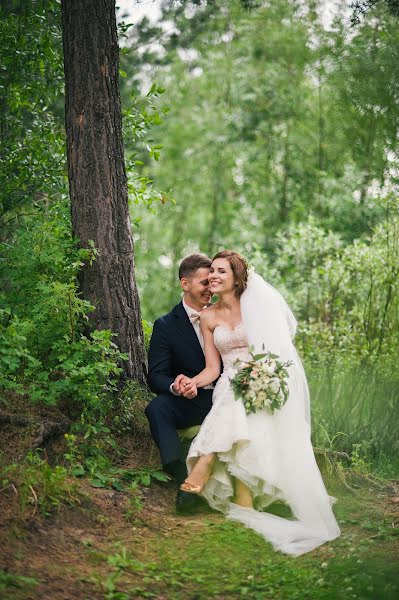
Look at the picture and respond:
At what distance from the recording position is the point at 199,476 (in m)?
4.71

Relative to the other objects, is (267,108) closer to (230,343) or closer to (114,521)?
(230,343)

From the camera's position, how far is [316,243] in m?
10.5

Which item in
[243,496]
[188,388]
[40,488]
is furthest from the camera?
[188,388]

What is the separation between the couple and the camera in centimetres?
464

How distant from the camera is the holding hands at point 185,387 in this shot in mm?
5023

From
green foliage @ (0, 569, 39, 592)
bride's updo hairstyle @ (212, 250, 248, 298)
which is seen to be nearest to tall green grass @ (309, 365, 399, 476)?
bride's updo hairstyle @ (212, 250, 248, 298)

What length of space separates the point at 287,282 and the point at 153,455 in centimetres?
669

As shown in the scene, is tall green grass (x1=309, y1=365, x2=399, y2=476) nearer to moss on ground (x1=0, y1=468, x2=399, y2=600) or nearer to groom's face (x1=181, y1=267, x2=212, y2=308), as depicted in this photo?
groom's face (x1=181, y1=267, x2=212, y2=308)

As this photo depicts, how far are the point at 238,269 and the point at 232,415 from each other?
104 cm

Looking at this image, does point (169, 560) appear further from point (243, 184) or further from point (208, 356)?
point (243, 184)

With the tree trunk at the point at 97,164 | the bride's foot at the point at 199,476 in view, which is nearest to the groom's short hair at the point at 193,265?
the tree trunk at the point at 97,164

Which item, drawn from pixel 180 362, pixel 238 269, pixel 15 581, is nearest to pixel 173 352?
pixel 180 362

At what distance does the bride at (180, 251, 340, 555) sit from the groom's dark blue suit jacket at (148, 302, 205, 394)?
162mm

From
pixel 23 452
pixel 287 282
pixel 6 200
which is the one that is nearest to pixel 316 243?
pixel 287 282
